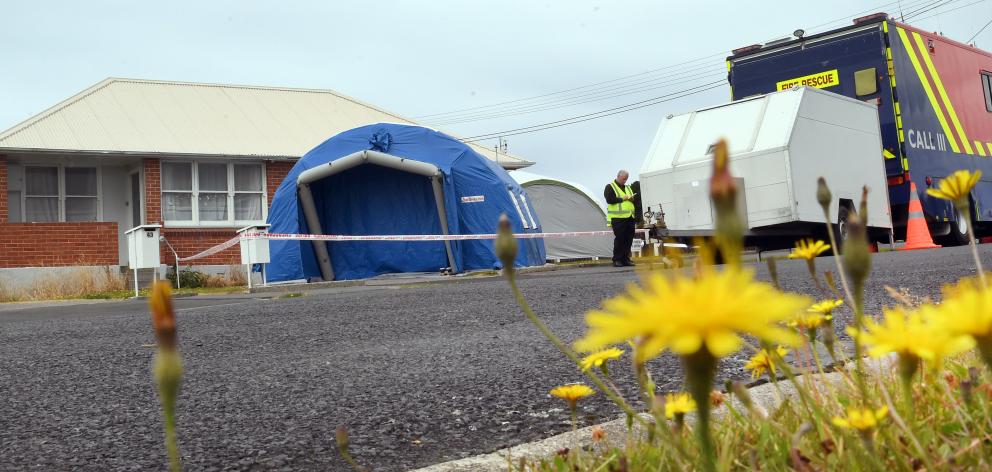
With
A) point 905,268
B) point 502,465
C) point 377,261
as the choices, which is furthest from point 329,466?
point 377,261

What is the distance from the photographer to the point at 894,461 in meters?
1.32

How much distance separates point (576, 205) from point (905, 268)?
1685cm

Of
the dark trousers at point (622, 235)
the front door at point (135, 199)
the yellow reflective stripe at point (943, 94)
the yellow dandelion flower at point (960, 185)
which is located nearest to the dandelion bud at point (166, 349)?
the yellow dandelion flower at point (960, 185)

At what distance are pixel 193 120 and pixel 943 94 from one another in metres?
→ 16.9

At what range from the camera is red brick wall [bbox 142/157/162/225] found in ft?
66.0

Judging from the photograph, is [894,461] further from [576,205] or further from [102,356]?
[576,205]

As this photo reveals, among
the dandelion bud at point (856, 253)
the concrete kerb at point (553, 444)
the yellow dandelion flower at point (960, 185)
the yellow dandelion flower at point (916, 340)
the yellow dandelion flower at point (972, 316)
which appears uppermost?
the yellow dandelion flower at point (960, 185)

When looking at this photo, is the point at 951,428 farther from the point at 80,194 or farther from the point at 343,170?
the point at 80,194

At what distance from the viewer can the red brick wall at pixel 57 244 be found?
18.8 metres

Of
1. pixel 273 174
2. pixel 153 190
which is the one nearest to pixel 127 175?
pixel 153 190

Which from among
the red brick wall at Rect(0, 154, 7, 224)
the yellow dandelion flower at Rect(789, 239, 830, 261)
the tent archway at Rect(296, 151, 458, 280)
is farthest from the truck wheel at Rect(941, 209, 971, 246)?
the red brick wall at Rect(0, 154, 7, 224)

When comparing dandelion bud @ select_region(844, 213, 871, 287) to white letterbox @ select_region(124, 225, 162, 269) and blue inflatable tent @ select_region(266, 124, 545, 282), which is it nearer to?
white letterbox @ select_region(124, 225, 162, 269)

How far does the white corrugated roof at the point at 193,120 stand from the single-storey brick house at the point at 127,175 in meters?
0.04

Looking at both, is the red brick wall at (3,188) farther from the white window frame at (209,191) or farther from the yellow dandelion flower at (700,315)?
the yellow dandelion flower at (700,315)
